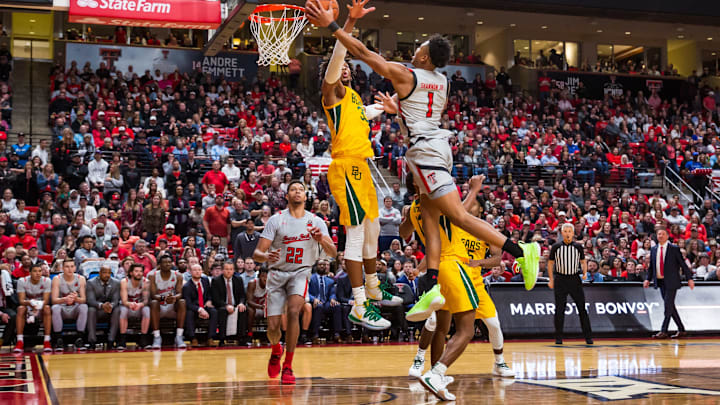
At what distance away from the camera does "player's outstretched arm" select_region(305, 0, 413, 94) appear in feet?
20.5

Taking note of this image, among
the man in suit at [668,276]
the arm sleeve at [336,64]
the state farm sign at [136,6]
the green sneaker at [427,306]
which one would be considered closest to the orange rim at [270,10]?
the state farm sign at [136,6]

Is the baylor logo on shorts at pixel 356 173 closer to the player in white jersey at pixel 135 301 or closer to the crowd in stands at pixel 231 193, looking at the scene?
the crowd in stands at pixel 231 193

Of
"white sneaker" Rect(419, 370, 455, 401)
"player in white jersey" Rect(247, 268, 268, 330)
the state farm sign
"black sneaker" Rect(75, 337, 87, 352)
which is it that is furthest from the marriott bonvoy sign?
"white sneaker" Rect(419, 370, 455, 401)

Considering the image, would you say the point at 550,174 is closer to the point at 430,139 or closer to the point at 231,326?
the point at 231,326

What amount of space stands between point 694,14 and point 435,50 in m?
23.2

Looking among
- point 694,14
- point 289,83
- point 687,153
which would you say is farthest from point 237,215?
point 694,14

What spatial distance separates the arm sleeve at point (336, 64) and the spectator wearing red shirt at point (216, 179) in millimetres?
9915

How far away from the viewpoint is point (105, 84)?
21.6 meters

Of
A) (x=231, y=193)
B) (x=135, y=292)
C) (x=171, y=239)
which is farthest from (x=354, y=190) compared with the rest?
(x=231, y=193)

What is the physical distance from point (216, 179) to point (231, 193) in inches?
20.2

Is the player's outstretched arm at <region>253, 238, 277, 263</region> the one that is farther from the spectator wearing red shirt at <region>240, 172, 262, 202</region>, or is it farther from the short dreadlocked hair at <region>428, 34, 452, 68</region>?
the spectator wearing red shirt at <region>240, 172, 262, 202</region>

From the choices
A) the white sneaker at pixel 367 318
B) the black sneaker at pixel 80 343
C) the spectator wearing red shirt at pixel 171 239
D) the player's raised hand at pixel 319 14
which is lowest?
the black sneaker at pixel 80 343

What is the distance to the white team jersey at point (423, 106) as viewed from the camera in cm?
653

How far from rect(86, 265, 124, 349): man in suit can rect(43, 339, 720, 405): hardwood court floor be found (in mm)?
1226
